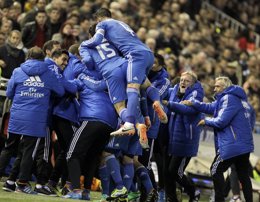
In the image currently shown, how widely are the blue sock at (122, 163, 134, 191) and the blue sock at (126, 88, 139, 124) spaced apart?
1.00 metres

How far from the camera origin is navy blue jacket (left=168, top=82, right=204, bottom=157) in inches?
629

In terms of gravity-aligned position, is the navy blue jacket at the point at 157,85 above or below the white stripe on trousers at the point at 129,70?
below

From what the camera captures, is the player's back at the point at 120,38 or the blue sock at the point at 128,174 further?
the blue sock at the point at 128,174

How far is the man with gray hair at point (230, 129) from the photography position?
15.7 metres

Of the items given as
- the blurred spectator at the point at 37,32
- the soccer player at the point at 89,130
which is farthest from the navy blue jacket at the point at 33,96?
the blurred spectator at the point at 37,32

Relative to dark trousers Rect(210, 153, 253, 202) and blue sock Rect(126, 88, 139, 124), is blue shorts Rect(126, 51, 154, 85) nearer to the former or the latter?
blue sock Rect(126, 88, 139, 124)

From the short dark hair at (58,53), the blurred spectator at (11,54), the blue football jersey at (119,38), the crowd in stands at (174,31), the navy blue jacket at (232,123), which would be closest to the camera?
the blue football jersey at (119,38)

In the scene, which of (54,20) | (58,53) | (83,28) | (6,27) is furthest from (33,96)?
(83,28)

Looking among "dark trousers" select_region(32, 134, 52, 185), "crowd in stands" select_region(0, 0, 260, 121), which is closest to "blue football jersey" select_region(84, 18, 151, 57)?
"dark trousers" select_region(32, 134, 52, 185)

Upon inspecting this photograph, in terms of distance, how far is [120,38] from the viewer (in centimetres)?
1360

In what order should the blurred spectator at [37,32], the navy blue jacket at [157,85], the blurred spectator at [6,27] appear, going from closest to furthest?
→ 1. the navy blue jacket at [157,85]
2. the blurred spectator at [6,27]
3. the blurred spectator at [37,32]

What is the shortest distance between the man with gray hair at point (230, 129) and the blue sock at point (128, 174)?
2.01 m

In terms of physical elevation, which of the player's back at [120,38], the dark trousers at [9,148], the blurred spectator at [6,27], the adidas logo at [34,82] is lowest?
the dark trousers at [9,148]

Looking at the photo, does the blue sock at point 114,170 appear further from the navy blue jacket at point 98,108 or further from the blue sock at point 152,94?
the blue sock at point 152,94
